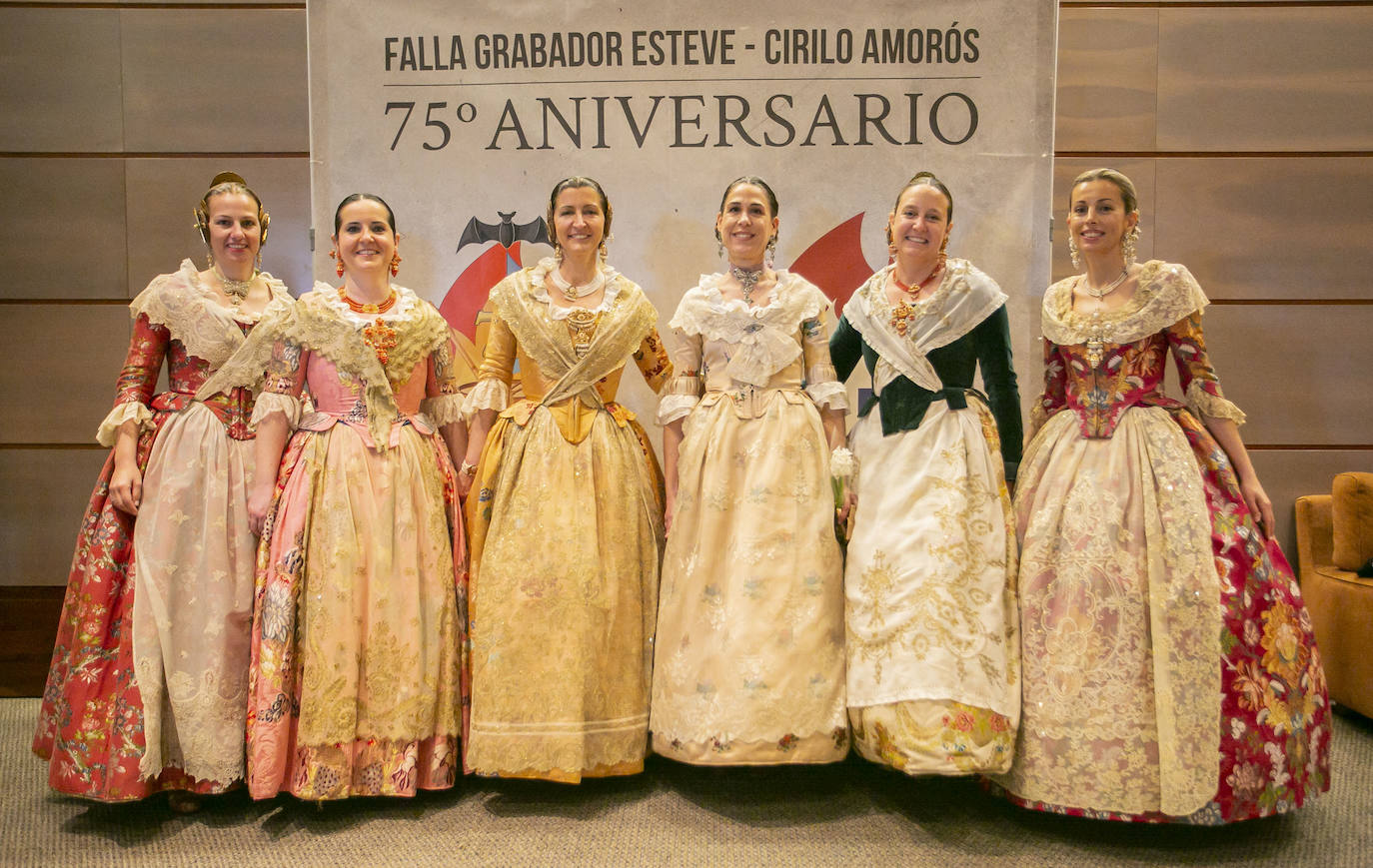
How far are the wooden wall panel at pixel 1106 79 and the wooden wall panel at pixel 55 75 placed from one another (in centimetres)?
412

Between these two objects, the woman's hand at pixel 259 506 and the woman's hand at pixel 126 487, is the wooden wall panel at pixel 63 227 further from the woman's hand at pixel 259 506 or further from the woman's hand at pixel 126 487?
the woman's hand at pixel 259 506

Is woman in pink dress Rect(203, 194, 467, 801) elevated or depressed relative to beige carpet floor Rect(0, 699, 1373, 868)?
elevated

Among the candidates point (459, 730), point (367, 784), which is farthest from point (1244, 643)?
point (367, 784)

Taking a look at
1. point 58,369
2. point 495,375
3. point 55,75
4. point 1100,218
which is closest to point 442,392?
point 495,375

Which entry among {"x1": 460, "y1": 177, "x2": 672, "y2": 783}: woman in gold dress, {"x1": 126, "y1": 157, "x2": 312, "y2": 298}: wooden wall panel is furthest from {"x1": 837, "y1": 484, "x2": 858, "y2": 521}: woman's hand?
{"x1": 126, "y1": 157, "x2": 312, "y2": 298}: wooden wall panel


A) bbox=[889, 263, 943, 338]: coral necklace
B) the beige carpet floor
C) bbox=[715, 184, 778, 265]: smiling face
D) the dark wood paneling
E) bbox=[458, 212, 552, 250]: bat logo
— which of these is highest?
bbox=[458, 212, 552, 250]: bat logo

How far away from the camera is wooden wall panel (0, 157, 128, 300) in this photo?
3.80 m

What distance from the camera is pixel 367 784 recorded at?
98.7 inches

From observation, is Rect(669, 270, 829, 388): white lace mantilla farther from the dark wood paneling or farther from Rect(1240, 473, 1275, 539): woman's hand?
the dark wood paneling

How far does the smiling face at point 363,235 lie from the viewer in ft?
8.78

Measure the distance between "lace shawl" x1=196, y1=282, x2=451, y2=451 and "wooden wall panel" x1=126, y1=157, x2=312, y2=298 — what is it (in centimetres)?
130

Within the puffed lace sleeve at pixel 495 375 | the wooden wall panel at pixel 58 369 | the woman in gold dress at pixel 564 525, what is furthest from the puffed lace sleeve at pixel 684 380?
the wooden wall panel at pixel 58 369

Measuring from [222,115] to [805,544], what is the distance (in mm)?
3190

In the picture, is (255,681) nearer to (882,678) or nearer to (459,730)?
(459,730)
